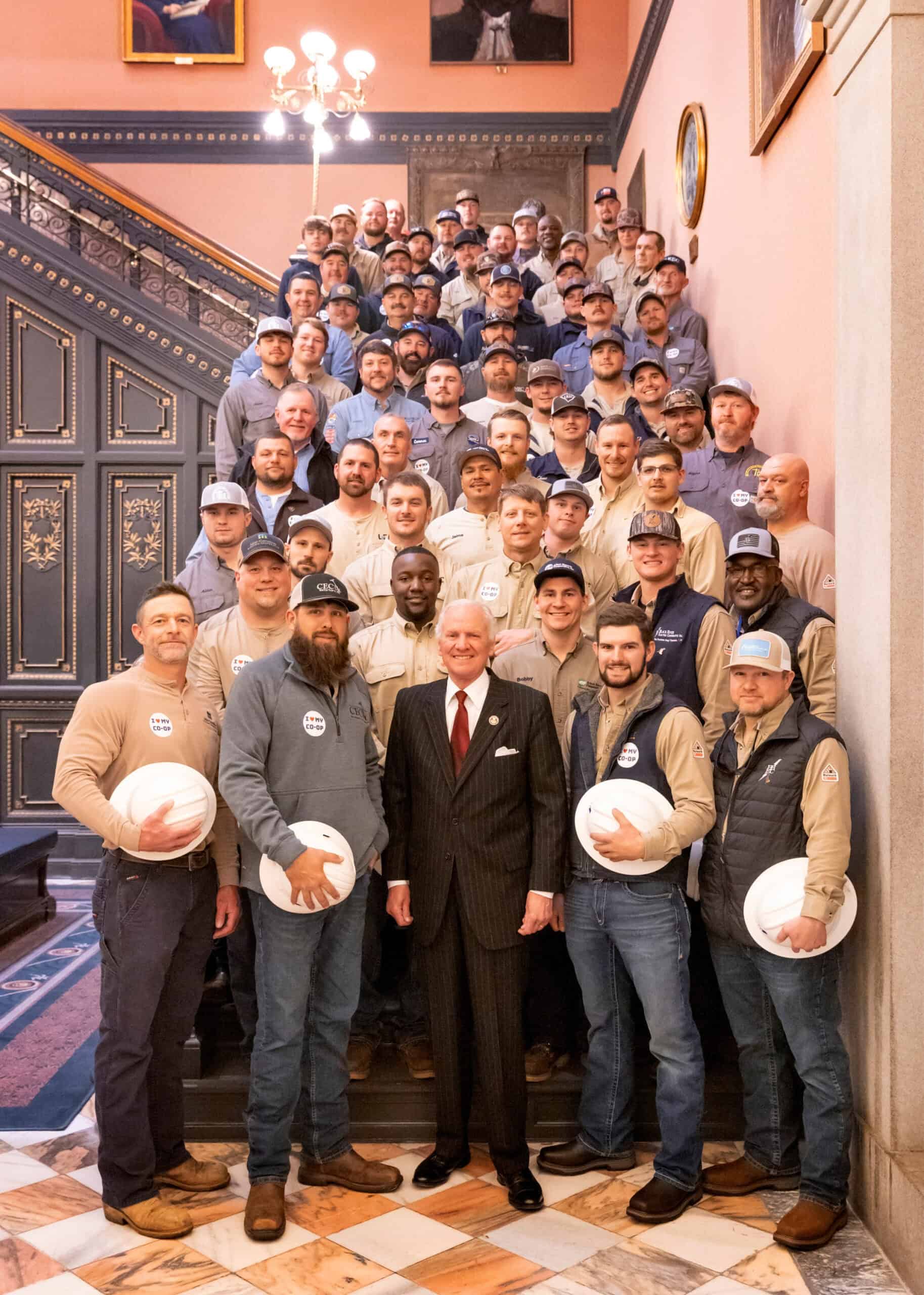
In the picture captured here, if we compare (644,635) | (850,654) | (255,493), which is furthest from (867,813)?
(255,493)

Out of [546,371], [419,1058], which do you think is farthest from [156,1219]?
[546,371]

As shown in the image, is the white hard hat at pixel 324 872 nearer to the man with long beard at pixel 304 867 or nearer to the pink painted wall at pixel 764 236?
the man with long beard at pixel 304 867

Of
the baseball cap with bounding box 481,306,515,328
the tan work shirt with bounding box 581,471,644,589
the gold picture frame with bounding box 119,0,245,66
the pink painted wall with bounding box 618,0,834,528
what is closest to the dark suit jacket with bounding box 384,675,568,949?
the tan work shirt with bounding box 581,471,644,589

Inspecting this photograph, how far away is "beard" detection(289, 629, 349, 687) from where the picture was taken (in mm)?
3631

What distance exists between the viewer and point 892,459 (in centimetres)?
346

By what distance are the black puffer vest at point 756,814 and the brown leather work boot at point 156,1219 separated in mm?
1799

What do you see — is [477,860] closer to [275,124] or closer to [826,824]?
[826,824]

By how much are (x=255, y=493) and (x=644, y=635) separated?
8.80 ft

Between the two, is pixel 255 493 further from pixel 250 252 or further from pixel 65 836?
pixel 250 252

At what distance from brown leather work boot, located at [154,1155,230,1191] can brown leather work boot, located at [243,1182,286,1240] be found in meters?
0.18

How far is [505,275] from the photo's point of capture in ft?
25.9

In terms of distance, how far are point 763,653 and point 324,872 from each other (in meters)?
1.45

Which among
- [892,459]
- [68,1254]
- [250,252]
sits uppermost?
[250,252]

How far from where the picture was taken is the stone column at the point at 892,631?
342cm
